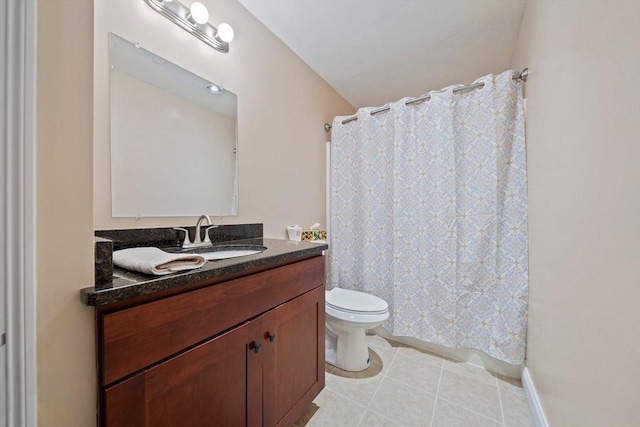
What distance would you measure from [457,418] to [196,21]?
7.96 feet

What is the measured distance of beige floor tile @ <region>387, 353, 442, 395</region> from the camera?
5.04ft

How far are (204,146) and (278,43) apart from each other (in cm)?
104

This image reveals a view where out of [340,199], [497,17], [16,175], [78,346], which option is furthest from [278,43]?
[78,346]

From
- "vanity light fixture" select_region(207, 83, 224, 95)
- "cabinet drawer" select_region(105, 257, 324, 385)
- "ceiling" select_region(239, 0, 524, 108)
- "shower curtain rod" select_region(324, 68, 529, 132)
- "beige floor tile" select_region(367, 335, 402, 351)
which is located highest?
"ceiling" select_region(239, 0, 524, 108)

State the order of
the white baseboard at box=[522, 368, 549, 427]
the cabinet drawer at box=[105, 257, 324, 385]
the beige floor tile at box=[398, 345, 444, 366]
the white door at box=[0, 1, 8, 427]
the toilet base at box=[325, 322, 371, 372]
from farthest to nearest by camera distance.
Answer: the beige floor tile at box=[398, 345, 444, 366], the toilet base at box=[325, 322, 371, 372], the white baseboard at box=[522, 368, 549, 427], the cabinet drawer at box=[105, 257, 324, 385], the white door at box=[0, 1, 8, 427]

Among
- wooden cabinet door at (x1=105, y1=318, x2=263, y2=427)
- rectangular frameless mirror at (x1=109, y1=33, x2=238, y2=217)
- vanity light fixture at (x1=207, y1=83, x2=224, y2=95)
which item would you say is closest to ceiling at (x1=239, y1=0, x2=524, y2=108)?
vanity light fixture at (x1=207, y1=83, x2=224, y2=95)

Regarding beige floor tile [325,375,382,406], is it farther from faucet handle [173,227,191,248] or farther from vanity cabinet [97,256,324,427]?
faucet handle [173,227,191,248]

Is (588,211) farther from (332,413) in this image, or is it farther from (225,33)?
(225,33)

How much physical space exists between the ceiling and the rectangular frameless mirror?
77cm

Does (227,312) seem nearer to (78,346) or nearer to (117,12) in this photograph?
(78,346)

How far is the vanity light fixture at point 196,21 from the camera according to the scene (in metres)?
1.17

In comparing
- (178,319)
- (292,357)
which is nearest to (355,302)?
(292,357)

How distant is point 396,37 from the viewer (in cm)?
179

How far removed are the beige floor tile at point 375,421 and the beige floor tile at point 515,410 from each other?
587 mm
